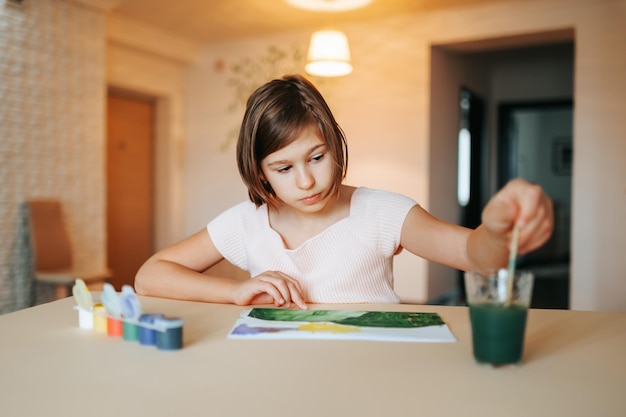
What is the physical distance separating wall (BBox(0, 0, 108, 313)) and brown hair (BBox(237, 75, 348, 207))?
303 centimetres

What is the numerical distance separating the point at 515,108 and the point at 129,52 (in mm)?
4284

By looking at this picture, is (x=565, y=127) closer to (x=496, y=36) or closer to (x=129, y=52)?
(x=496, y=36)

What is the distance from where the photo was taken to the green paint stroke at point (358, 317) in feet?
3.05

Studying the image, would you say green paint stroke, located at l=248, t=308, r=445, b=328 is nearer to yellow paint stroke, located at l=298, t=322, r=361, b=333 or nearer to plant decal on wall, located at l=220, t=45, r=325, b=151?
yellow paint stroke, located at l=298, t=322, r=361, b=333

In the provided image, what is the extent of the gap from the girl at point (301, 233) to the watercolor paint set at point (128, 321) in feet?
0.89

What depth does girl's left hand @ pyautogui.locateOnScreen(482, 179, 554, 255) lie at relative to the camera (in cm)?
73

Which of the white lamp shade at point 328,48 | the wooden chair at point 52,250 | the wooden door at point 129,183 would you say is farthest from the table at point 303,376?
the wooden door at point 129,183

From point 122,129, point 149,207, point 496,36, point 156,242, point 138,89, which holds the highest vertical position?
point 496,36

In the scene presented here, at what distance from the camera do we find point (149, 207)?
5.45 metres

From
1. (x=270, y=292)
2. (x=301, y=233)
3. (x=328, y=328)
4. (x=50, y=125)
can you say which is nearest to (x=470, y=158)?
(x=50, y=125)

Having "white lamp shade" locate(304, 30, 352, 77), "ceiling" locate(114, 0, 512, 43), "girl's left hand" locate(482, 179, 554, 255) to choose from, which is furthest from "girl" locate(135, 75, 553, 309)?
"ceiling" locate(114, 0, 512, 43)

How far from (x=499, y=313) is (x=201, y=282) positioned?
0.68 m

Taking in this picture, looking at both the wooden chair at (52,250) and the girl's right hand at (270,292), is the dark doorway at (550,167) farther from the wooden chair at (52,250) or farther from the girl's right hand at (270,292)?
the girl's right hand at (270,292)

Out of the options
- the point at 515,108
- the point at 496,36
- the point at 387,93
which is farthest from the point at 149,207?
the point at 515,108
